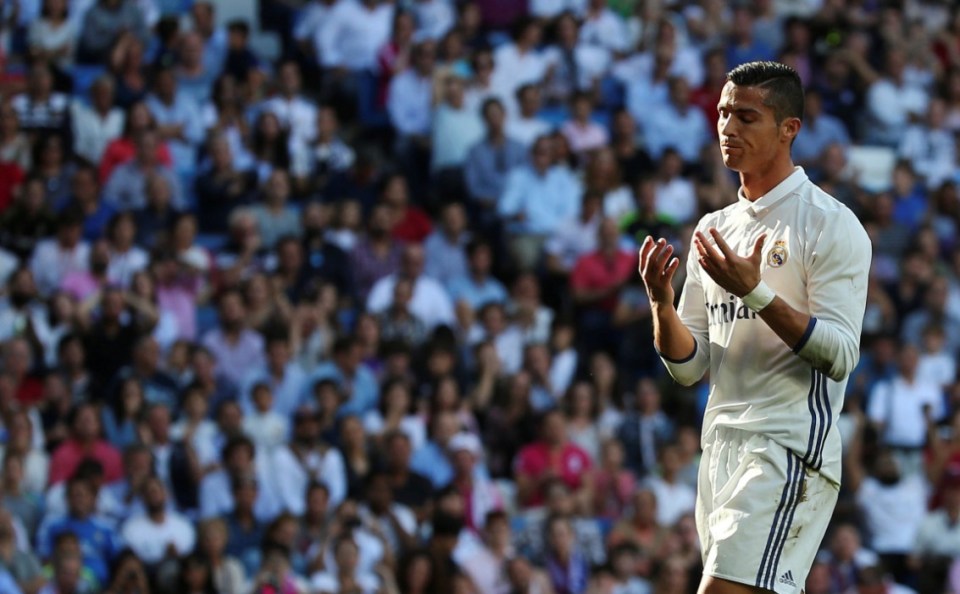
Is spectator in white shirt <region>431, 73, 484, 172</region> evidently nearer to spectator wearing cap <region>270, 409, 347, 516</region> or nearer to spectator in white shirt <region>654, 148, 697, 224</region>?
spectator in white shirt <region>654, 148, 697, 224</region>

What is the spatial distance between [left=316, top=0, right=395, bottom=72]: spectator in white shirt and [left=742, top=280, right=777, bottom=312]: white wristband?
11536 mm

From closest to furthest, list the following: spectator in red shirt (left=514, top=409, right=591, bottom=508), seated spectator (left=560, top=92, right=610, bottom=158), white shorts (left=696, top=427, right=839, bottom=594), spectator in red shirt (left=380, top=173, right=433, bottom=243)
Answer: white shorts (left=696, top=427, right=839, bottom=594)
spectator in red shirt (left=514, top=409, right=591, bottom=508)
spectator in red shirt (left=380, top=173, right=433, bottom=243)
seated spectator (left=560, top=92, right=610, bottom=158)

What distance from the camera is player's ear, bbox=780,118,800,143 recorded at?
595 centimetres

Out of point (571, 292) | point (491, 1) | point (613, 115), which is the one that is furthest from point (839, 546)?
point (491, 1)

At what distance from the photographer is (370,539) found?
12258 millimetres

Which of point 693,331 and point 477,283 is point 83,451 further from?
point 693,331

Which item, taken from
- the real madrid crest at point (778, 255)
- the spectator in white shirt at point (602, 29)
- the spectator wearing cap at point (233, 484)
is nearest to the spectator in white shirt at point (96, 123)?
the spectator wearing cap at point (233, 484)

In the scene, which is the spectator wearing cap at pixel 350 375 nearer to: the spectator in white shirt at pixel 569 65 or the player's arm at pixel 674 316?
the spectator in white shirt at pixel 569 65

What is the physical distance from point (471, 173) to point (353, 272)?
1774mm

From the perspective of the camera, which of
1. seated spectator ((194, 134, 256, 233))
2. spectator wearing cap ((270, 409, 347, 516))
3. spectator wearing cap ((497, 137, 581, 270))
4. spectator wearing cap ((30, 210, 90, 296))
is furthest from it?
spectator wearing cap ((497, 137, 581, 270))

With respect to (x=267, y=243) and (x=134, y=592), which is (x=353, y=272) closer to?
(x=267, y=243)

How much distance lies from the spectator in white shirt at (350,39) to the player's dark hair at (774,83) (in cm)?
1102

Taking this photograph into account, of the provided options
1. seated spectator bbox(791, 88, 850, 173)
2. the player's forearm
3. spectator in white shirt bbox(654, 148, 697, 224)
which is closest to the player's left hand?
the player's forearm

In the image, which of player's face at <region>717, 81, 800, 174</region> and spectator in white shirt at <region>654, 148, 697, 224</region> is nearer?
player's face at <region>717, 81, 800, 174</region>
